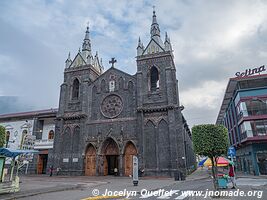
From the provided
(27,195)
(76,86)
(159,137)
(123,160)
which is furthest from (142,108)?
(27,195)

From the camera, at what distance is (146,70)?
34781 mm

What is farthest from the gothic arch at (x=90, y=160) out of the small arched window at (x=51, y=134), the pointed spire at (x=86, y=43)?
the pointed spire at (x=86, y=43)

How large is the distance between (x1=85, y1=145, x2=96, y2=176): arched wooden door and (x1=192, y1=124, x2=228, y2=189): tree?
2235 cm

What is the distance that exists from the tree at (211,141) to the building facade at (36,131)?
99.3 ft

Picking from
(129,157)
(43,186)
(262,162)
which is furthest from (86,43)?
(262,162)

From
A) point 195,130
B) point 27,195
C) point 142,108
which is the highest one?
point 142,108

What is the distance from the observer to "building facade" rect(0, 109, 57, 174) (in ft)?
124

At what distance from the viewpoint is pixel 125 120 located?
33.0m

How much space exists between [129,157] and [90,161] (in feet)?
21.7

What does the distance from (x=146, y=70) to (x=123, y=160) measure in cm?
1475

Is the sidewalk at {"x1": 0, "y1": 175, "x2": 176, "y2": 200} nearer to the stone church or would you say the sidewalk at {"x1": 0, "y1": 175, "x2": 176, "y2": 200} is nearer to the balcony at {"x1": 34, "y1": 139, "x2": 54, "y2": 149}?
the stone church

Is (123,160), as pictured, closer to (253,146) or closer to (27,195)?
(27,195)

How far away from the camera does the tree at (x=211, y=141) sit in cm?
1401

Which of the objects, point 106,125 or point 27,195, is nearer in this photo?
point 27,195
